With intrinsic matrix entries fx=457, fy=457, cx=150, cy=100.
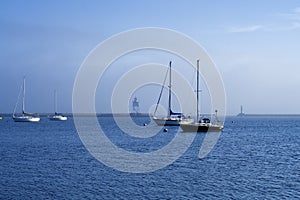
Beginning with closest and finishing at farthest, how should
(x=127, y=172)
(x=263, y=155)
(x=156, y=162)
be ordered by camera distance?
(x=127, y=172), (x=156, y=162), (x=263, y=155)

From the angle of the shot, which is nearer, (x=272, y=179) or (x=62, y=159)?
(x=272, y=179)

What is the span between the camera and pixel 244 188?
113 feet

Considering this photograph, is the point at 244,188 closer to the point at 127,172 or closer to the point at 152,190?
the point at 152,190

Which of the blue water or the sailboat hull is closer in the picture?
the blue water

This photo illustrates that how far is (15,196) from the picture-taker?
31672 mm

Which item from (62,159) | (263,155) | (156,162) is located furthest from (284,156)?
(62,159)

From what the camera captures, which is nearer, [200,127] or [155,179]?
[155,179]

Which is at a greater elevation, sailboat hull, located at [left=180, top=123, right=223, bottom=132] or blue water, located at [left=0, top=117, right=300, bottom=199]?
sailboat hull, located at [left=180, top=123, right=223, bottom=132]

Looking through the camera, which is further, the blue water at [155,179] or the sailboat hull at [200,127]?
the sailboat hull at [200,127]

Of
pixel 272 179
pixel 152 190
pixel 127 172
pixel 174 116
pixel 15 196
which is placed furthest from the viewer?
pixel 174 116

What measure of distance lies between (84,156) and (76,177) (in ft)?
57.4

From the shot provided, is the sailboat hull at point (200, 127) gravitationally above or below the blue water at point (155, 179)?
above

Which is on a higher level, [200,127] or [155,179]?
[200,127]

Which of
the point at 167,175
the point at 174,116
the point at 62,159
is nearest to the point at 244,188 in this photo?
the point at 167,175
